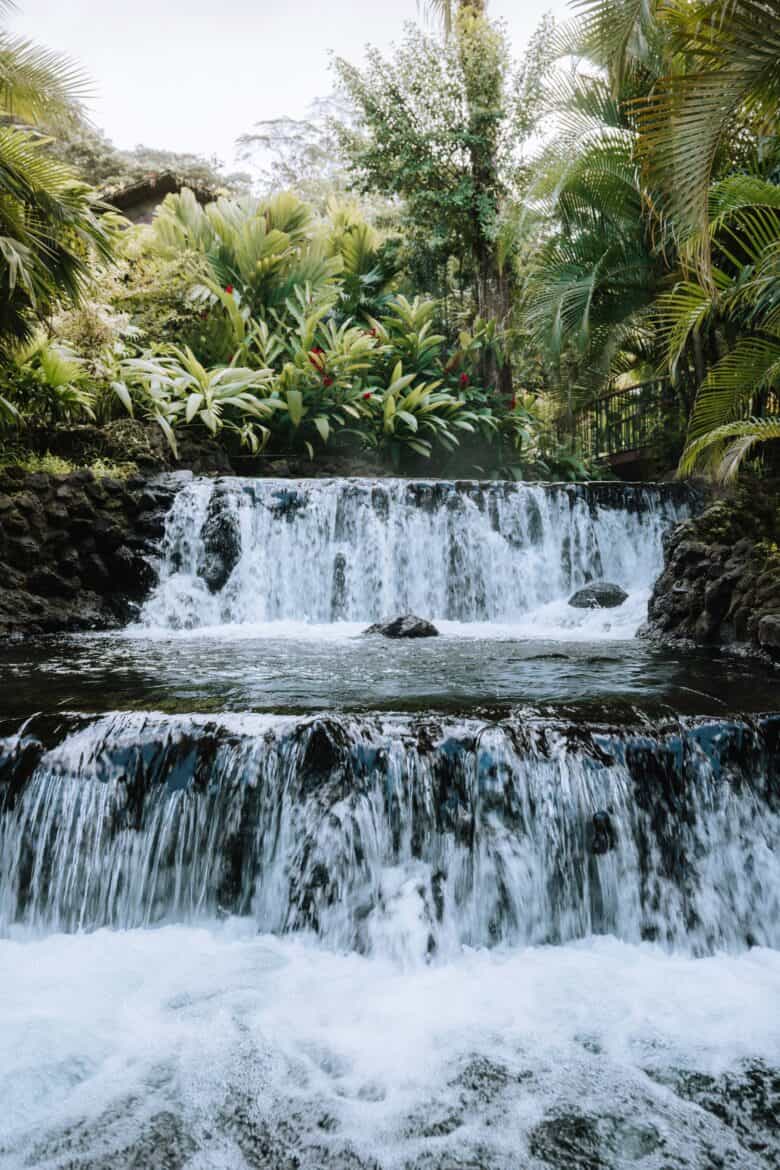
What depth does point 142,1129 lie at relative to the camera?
205 centimetres

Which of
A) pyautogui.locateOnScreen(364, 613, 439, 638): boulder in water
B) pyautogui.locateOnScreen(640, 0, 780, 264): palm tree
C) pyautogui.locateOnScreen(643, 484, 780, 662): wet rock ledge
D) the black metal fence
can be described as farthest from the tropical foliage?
pyautogui.locateOnScreen(364, 613, 439, 638): boulder in water

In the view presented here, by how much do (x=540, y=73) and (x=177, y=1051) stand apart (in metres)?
17.4

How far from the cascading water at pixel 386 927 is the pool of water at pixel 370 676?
61 millimetres

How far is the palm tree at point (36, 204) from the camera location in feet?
22.2

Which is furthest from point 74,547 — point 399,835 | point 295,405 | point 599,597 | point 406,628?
point 399,835

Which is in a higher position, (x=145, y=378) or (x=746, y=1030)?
(x=145, y=378)

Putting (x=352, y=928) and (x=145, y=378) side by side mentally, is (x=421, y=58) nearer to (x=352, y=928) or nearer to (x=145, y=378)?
(x=145, y=378)

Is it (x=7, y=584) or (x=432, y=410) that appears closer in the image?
(x=7, y=584)

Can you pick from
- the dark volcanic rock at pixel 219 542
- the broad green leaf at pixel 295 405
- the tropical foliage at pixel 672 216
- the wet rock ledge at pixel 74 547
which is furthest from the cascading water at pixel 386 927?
the broad green leaf at pixel 295 405

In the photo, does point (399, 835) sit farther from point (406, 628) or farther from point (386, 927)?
point (406, 628)

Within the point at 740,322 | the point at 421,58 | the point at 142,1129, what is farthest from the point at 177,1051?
the point at 421,58

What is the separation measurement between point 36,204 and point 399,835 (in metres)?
6.98

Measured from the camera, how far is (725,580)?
6.24m

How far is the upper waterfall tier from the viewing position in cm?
855
